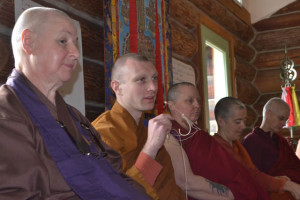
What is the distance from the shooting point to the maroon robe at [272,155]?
393cm

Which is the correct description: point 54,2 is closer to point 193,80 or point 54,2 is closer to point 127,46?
point 127,46

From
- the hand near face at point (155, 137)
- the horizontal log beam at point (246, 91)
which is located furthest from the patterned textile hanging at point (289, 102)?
the hand near face at point (155, 137)

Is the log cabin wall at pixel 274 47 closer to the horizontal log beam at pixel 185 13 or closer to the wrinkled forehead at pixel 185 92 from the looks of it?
the horizontal log beam at pixel 185 13

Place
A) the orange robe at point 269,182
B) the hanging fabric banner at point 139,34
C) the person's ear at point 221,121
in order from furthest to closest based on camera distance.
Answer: the person's ear at point 221,121, the orange robe at point 269,182, the hanging fabric banner at point 139,34

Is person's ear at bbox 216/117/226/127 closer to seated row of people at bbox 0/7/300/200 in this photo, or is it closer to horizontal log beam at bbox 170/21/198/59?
horizontal log beam at bbox 170/21/198/59

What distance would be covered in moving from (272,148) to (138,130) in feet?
7.15

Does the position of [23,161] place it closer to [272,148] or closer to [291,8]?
[272,148]

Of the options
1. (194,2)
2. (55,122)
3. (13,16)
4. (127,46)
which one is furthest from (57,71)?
(194,2)

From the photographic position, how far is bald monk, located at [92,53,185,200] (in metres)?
1.95

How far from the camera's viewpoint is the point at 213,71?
534 cm

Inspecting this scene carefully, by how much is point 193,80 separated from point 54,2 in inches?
86.1

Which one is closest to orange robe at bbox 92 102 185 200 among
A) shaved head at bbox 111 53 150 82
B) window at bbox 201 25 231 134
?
shaved head at bbox 111 53 150 82

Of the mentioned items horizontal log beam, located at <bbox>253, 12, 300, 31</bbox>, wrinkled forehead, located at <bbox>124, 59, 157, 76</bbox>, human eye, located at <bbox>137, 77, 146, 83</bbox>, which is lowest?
human eye, located at <bbox>137, 77, 146, 83</bbox>

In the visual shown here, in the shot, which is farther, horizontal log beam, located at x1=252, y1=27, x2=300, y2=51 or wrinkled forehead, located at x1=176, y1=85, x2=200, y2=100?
horizontal log beam, located at x1=252, y1=27, x2=300, y2=51
